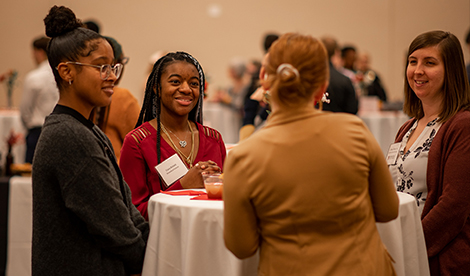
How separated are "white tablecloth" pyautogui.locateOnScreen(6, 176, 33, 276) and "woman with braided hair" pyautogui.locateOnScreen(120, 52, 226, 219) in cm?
176

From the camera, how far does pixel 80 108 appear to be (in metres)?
1.69

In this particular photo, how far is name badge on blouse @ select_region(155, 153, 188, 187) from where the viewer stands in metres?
2.11

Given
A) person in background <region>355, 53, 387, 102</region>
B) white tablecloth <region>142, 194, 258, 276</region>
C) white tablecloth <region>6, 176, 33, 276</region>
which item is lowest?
white tablecloth <region>6, 176, 33, 276</region>

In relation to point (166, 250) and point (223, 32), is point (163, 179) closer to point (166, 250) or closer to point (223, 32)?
point (166, 250)

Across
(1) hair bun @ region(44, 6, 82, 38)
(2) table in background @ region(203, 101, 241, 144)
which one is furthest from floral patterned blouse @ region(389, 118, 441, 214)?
(2) table in background @ region(203, 101, 241, 144)

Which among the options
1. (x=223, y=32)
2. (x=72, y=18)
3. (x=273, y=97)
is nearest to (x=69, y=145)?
(x=72, y=18)

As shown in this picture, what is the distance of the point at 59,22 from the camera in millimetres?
1690

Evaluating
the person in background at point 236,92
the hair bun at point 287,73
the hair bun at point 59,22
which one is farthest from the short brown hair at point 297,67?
the person in background at point 236,92

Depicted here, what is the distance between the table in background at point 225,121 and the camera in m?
7.14

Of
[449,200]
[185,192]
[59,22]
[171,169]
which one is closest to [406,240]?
[449,200]

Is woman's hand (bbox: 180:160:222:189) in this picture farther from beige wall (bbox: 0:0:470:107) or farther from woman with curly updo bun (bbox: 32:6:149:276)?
beige wall (bbox: 0:0:470:107)

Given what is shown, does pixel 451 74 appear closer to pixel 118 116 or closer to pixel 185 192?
pixel 185 192

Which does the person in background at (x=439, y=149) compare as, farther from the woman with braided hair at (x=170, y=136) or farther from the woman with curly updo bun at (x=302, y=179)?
the woman with braided hair at (x=170, y=136)

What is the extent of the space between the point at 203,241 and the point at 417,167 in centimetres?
108
